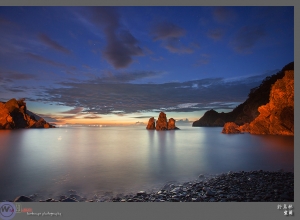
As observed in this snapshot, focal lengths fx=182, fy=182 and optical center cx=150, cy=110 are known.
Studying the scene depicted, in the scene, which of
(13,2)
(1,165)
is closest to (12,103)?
(1,165)

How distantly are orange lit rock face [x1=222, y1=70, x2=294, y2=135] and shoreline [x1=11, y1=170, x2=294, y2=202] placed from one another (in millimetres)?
16052

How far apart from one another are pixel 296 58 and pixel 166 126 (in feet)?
143

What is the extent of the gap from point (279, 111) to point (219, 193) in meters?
20.5

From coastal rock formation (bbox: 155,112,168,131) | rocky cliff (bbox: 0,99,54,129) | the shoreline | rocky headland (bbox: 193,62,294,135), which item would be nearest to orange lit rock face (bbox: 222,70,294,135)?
rocky headland (bbox: 193,62,294,135)

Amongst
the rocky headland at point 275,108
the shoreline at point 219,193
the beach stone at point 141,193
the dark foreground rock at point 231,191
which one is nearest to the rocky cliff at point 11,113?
the shoreline at point 219,193

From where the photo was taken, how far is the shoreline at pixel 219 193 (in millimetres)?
4547

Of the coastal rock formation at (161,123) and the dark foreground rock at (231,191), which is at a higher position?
the coastal rock formation at (161,123)

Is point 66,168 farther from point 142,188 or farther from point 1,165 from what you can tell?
point 142,188

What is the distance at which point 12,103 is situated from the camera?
41.3 metres

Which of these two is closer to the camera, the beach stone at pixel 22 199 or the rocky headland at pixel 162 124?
the beach stone at pixel 22 199

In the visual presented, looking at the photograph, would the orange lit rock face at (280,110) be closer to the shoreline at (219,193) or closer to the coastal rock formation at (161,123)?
the shoreline at (219,193)
